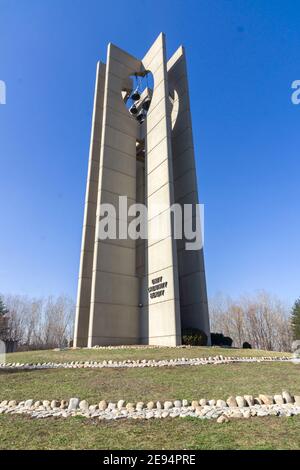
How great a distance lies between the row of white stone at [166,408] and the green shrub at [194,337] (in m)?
11.3

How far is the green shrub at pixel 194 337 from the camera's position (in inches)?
691

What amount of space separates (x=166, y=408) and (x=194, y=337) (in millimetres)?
12220

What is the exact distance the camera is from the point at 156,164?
22266 millimetres

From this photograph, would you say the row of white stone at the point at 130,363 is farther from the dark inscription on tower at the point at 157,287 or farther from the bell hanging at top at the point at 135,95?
the bell hanging at top at the point at 135,95

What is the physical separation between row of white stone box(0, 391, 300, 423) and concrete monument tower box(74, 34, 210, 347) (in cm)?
1122

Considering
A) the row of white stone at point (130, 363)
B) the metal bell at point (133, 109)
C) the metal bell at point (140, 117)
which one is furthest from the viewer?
the metal bell at point (133, 109)

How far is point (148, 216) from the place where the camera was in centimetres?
2205

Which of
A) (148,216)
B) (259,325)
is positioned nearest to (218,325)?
(259,325)

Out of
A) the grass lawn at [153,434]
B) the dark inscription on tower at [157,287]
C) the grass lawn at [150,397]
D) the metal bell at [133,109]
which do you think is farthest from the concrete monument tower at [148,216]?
the grass lawn at [153,434]

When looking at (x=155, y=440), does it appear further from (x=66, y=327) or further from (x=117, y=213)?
(x=66, y=327)

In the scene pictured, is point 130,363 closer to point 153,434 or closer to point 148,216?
point 153,434

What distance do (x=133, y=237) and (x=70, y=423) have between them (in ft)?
58.6

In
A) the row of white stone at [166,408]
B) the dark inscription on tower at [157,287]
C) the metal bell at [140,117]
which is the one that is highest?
the metal bell at [140,117]
